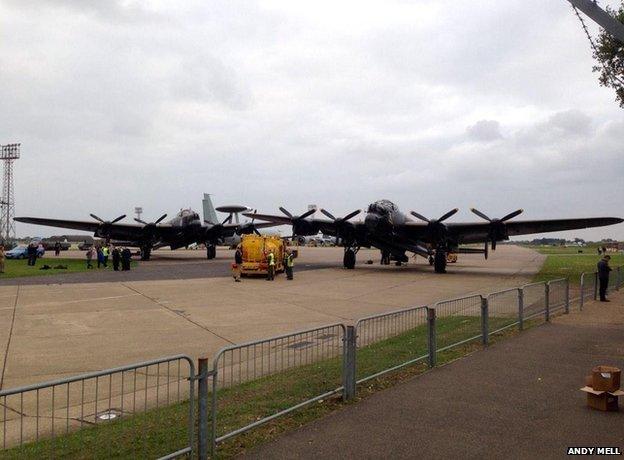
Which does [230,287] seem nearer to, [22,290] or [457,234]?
[22,290]

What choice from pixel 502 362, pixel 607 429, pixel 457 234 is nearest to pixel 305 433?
pixel 607 429

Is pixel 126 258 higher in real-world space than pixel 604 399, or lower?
higher

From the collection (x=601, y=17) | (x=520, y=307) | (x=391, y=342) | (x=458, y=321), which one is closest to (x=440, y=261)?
(x=520, y=307)

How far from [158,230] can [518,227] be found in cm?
2809

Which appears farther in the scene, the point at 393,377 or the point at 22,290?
the point at 22,290

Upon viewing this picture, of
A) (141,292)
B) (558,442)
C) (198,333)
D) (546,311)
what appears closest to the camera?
(558,442)

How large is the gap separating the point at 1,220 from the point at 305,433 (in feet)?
296

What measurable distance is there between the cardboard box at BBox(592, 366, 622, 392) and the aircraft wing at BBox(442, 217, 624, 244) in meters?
25.7

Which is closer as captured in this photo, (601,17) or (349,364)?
(349,364)

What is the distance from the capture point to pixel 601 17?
31.8ft

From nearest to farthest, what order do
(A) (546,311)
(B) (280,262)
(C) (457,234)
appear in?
(A) (546,311) → (B) (280,262) → (C) (457,234)

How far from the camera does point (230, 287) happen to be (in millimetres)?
21516

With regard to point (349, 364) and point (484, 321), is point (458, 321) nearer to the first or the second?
point (484, 321)

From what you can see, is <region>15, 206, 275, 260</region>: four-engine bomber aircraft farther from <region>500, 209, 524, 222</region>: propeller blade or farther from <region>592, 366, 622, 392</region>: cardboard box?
<region>592, 366, 622, 392</region>: cardboard box
